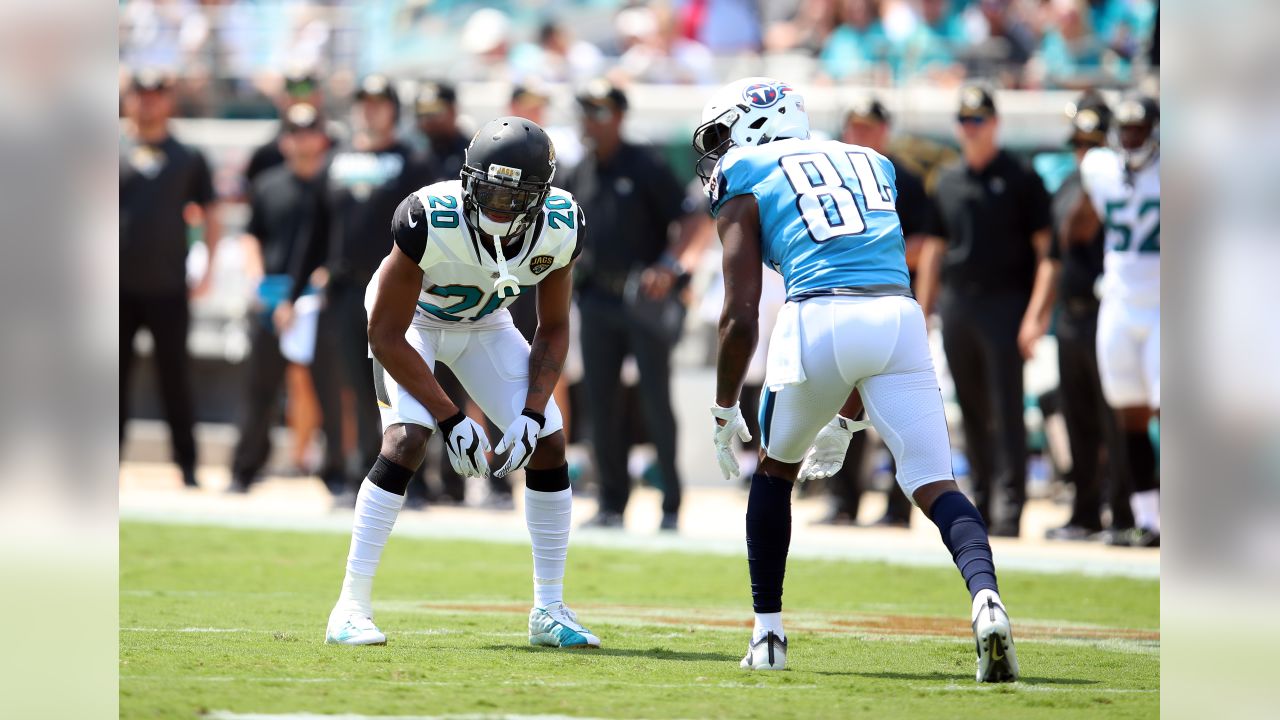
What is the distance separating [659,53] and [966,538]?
1173 centimetres

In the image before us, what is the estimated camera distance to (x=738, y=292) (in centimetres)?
549

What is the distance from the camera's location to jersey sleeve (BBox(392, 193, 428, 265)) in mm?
5910

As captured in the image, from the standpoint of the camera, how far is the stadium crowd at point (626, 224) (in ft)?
33.7

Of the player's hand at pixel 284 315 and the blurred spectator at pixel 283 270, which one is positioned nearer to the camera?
the blurred spectator at pixel 283 270

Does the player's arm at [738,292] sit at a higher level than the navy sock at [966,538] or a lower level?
higher

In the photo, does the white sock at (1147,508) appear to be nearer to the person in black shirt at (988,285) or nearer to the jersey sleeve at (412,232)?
the person in black shirt at (988,285)

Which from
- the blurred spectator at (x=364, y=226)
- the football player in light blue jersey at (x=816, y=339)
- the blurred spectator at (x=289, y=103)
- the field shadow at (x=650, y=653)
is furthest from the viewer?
the blurred spectator at (x=289, y=103)

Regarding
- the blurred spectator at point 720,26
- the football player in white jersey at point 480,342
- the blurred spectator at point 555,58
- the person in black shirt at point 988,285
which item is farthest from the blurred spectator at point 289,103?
the football player in white jersey at point 480,342

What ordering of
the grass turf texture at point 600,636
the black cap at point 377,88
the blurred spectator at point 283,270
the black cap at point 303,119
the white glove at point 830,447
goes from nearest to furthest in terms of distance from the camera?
the grass turf texture at point 600,636 < the white glove at point 830,447 < the black cap at point 377,88 < the blurred spectator at point 283,270 < the black cap at point 303,119

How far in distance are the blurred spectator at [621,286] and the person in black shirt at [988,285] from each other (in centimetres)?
159

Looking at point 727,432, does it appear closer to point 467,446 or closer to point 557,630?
point 467,446

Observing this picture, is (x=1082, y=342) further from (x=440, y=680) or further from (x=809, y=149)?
(x=440, y=680)

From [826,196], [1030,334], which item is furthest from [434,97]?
[826,196]

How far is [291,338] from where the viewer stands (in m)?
12.2
